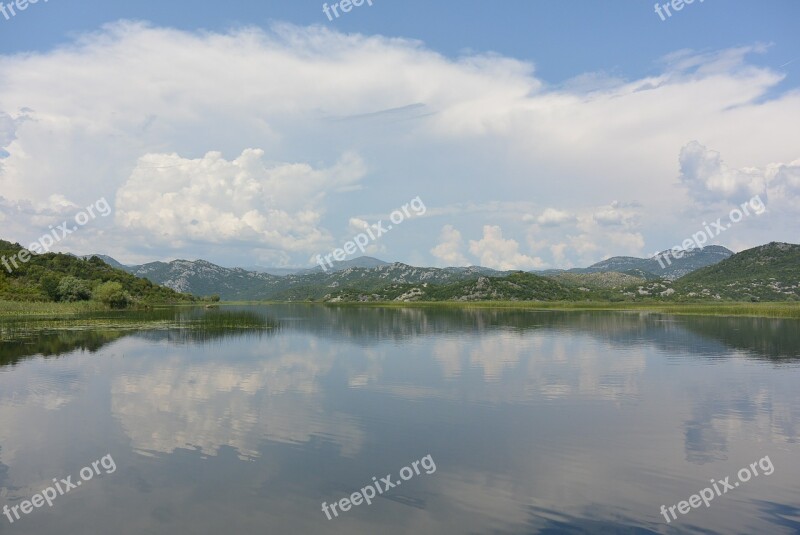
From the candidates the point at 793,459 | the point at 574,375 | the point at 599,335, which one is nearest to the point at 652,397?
the point at 574,375

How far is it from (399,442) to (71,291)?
169031 mm

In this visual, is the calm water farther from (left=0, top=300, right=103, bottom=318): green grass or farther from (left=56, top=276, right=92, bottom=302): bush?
(left=56, top=276, right=92, bottom=302): bush

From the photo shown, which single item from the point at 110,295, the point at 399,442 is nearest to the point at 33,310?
the point at 110,295

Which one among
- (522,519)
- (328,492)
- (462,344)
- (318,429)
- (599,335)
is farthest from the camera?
(599,335)

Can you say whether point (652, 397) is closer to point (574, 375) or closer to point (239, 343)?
point (574, 375)

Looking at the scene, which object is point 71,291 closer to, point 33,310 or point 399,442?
point 33,310

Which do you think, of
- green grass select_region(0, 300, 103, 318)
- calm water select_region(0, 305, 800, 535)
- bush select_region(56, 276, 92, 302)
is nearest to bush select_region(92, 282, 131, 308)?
bush select_region(56, 276, 92, 302)

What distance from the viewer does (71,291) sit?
16200 cm

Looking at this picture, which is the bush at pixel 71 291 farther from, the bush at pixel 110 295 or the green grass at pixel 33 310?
the green grass at pixel 33 310

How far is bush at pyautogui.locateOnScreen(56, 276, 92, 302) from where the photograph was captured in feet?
525

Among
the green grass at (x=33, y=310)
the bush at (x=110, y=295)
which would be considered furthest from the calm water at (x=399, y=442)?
the bush at (x=110, y=295)

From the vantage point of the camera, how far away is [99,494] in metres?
20.5

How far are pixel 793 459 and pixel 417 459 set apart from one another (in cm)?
1777

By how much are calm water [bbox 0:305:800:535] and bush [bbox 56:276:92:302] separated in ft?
398
